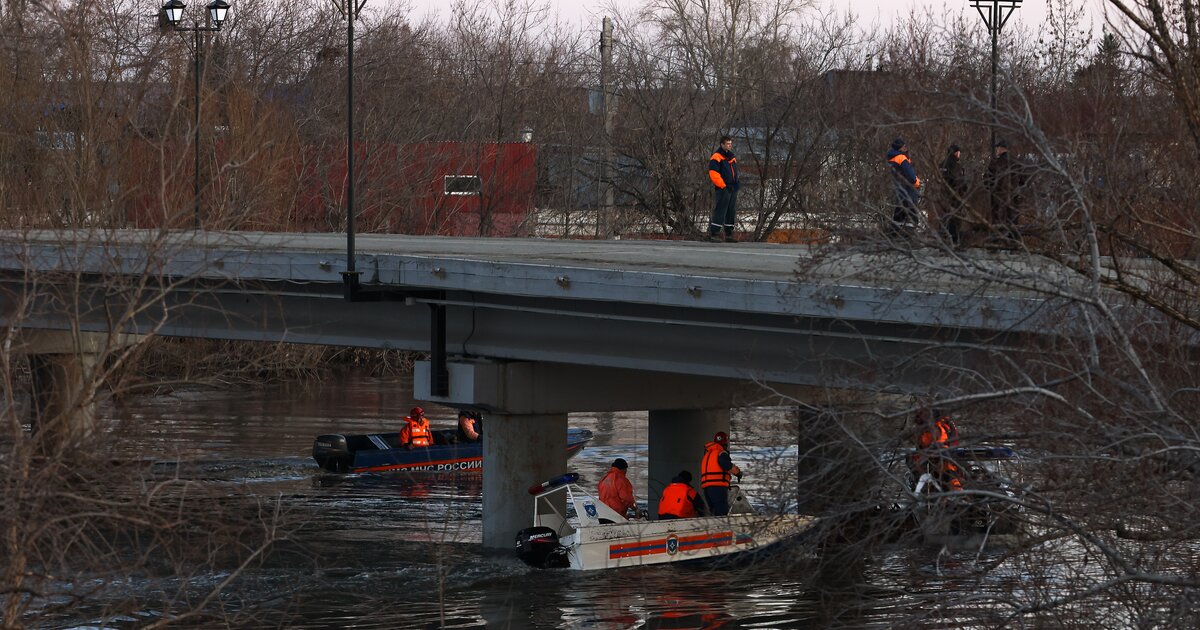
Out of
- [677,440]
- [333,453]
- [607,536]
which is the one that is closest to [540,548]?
[607,536]

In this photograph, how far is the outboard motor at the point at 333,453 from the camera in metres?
29.6

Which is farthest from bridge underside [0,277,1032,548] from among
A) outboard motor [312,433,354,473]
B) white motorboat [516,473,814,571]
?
outboard motor [312,433,354,473]

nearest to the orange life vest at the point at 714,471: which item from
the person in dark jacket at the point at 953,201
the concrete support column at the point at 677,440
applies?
the concrete support column at the point at 677,440

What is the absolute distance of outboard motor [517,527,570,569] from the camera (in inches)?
835

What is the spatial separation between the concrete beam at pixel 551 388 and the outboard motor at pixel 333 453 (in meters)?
6.99

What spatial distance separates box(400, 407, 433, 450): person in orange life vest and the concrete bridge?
15.8 ft

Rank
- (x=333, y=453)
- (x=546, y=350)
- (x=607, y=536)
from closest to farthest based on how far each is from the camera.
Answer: (x=546, y=350)
(x=607, y=536)
(x=333, y=453)

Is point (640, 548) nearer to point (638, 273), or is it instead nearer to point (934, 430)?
point (638, 273)

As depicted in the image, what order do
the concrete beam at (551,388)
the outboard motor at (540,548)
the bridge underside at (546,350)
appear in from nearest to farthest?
the bridge underside at (546,350) < the outboard motor at (540,548) < the concrete beam at (551,388)

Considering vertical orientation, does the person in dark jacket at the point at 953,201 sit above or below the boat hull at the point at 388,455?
above

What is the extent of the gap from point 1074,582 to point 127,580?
631cm

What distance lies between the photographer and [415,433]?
30.9 metres

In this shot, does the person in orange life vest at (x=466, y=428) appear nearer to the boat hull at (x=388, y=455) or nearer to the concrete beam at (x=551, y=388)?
the boat hull at (x=388, y=455)

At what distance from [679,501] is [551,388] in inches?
93.8
